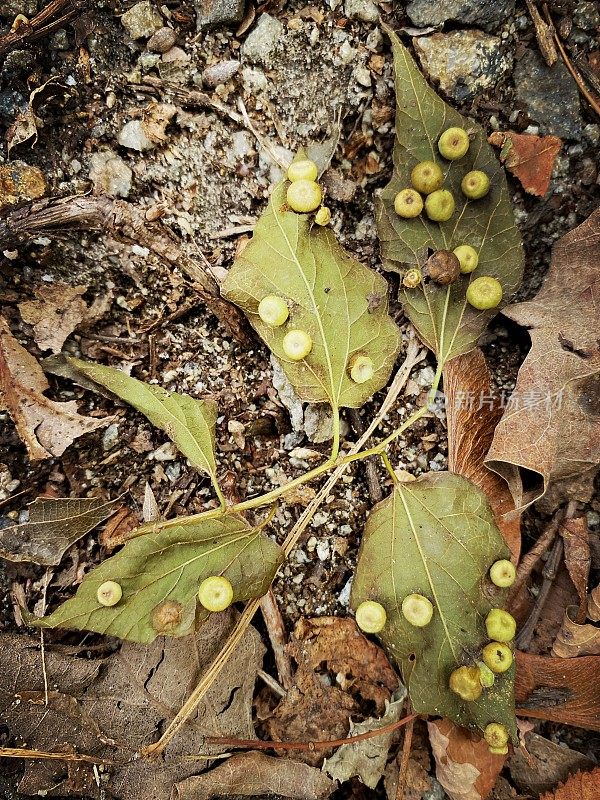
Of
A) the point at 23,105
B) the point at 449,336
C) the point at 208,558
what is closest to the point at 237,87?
Result: the point at 23,105

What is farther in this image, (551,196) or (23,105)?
(551,196)

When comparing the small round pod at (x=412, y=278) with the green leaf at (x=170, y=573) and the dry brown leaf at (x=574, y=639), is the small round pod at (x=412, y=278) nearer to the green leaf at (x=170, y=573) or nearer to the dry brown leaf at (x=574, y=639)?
the green leaf at (x=170, y=573)

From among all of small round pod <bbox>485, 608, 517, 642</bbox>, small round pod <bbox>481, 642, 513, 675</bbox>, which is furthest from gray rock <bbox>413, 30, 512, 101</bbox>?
small round pod <bbox>481, 642, 513, 675</bbox>

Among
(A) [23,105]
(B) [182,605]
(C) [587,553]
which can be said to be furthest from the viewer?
(C) [587,553]

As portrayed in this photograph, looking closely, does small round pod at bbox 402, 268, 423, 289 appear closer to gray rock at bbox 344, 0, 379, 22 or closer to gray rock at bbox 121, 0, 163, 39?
gray rock at bbox 344, 0, 379, 22

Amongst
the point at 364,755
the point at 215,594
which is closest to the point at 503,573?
the point at 364,755

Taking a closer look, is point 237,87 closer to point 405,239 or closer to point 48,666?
point 405,239

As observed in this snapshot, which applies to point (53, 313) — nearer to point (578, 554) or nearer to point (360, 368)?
point (360, 368)
